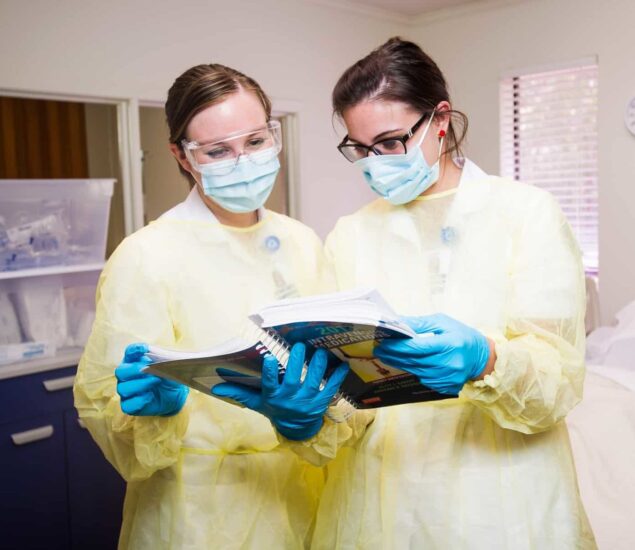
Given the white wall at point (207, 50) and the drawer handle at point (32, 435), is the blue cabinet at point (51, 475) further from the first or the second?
the white wall at point (207, 50)

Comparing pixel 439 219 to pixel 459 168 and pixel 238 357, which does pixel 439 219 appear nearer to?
pixel 459 168

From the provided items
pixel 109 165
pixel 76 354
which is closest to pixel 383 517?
pixel 76 354

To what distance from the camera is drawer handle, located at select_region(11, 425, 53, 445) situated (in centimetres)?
242

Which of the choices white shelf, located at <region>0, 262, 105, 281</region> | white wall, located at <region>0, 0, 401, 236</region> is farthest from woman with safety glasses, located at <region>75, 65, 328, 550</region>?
white wall, located at <region>0, 0, 401, 236</region>

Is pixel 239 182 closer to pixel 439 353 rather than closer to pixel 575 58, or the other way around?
pixel 439 353

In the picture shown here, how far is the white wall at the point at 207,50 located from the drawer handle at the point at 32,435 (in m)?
1.32

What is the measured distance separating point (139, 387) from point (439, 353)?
1.54 feet

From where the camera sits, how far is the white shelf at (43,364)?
245 centimetres

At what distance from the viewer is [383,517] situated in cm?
124

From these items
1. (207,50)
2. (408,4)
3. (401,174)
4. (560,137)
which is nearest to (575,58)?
(560,137)

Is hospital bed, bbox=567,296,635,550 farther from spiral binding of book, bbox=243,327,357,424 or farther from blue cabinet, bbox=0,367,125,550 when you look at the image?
blue cabinet, bbox=0,367,125,550

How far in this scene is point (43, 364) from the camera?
99.4 inches

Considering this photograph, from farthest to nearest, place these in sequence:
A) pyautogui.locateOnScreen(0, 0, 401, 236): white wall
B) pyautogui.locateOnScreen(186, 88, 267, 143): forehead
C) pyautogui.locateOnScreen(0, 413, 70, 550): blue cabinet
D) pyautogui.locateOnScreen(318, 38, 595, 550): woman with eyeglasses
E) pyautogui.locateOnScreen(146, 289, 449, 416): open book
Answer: pyautogui.locateOnScreen(0, 0, 401, 236): white wall, pyautogui.locateOnScreen(0, 413, 70, 550): blue cabinet, pyautogui.locateOnScreen(186, 88, 267, 143): forehead, pyautogui.locateOnScreen(318, 38, 595, 550): woman with eyeglasses, pyautogui.locateOnScreen(146, 289, 449, 416): open book

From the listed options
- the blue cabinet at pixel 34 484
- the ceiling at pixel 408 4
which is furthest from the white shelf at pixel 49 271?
the ceiling at pixel 408 4
